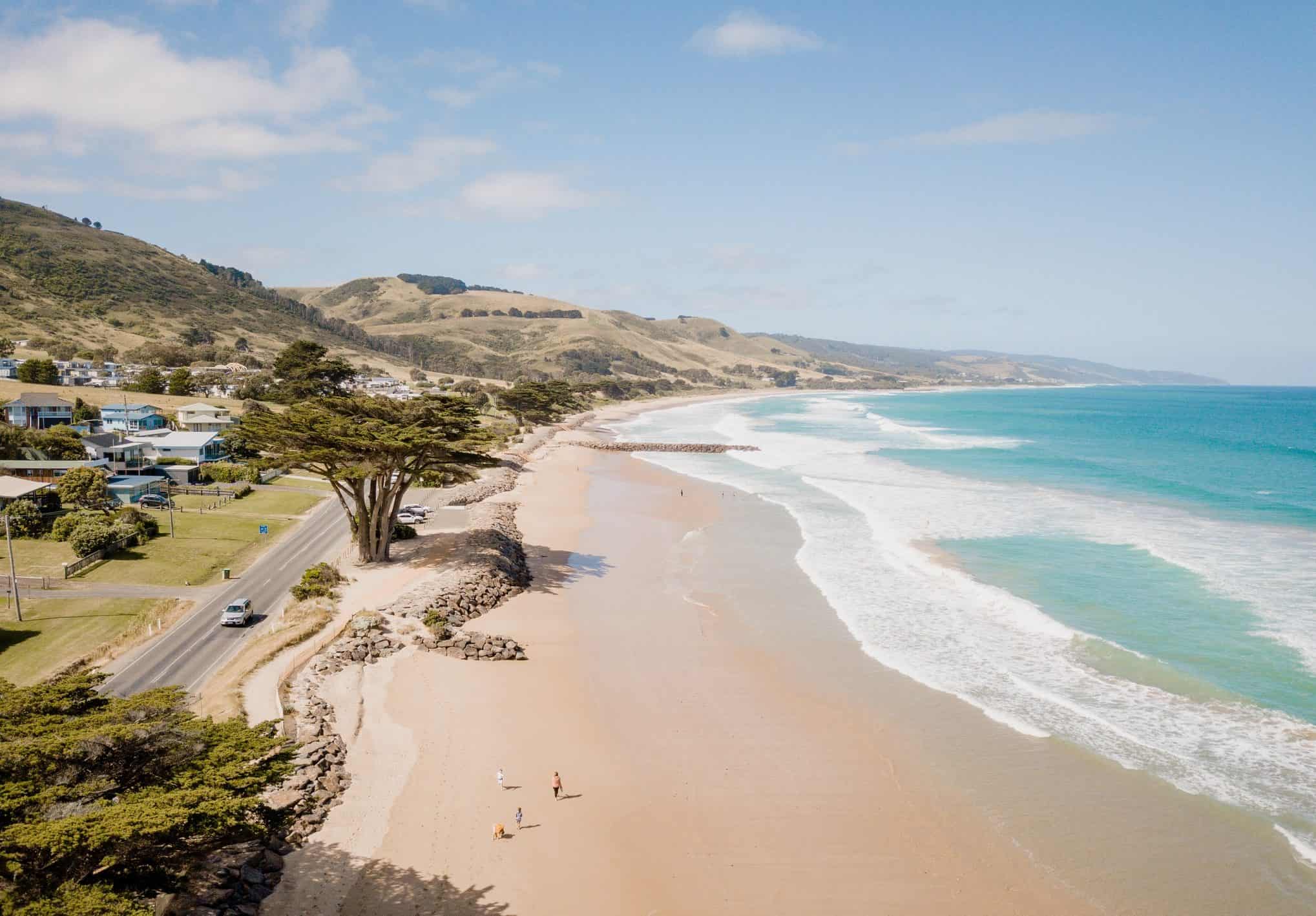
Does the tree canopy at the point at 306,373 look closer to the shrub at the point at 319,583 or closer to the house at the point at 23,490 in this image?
the house at the point at 23,490

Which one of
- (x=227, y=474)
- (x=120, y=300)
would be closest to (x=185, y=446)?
(x=227, y=474)

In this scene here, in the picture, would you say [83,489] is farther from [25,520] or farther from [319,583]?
[319,583]

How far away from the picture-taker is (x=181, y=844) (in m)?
9.25

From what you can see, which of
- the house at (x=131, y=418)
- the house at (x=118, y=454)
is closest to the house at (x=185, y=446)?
the house at (x=118, y=454)

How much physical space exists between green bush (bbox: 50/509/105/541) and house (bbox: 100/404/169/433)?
103 feet

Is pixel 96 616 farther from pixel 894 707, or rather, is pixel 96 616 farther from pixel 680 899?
pixel 894 707

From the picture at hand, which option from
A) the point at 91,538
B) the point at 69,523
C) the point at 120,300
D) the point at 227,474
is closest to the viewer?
the point at 91,538

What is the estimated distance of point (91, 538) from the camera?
3259cm

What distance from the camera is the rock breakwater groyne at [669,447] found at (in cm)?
7994

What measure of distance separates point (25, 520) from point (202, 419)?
31.2 meters

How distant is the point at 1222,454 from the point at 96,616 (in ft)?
288

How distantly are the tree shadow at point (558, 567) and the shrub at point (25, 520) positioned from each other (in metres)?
22.3

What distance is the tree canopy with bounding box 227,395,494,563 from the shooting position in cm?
2941

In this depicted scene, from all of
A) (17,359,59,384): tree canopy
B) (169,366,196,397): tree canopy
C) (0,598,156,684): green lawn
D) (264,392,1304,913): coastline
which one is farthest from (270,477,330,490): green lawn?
(17,359,59,384): tree canopy
